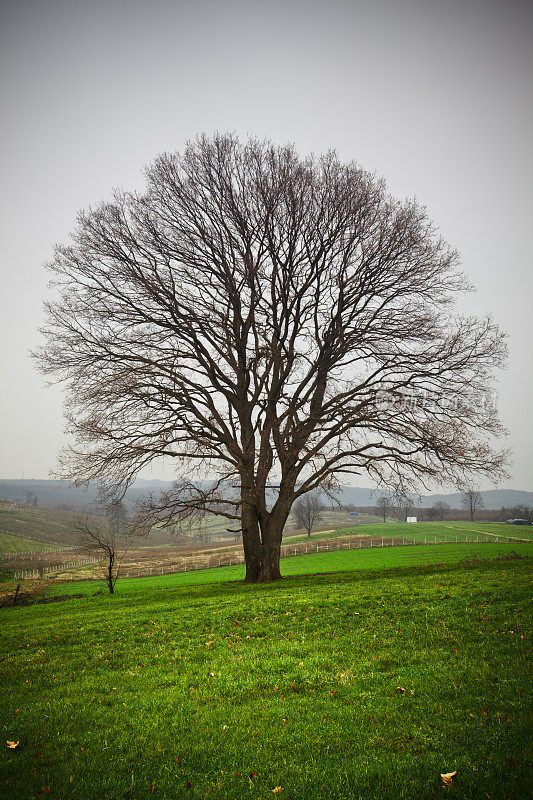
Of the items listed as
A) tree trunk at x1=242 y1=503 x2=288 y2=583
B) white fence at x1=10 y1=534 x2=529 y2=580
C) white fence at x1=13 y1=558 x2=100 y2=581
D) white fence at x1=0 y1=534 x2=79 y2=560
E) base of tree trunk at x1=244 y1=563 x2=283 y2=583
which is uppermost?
tree trunk at x1=242 y1=503 x2=288 y2=583

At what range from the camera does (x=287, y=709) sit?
5.09m

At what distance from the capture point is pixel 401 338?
1809cm

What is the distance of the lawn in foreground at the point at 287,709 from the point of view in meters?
3.79

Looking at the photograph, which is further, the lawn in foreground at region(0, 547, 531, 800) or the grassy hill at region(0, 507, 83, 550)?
the grassy hill at region(0, 507, 83, 550)

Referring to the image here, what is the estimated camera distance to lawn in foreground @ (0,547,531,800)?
12.4 ft

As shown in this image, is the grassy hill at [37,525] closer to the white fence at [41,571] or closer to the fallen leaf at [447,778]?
the white fence at [41,571]

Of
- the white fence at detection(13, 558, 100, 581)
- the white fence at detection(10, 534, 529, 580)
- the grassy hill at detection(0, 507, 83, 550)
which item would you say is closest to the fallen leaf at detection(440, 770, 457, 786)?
the white fence at detection(10, 534, 529, 580)

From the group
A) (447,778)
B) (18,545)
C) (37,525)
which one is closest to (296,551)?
(447,778)

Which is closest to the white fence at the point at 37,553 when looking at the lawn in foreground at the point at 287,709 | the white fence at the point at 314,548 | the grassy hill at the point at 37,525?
the grassy hill at the point at 37,525

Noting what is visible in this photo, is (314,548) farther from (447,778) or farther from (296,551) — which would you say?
(447,778)

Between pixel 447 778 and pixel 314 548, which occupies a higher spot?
pixel 447 778

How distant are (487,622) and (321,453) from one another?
31.0 ft

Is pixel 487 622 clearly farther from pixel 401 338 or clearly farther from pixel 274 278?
pixel 274 278

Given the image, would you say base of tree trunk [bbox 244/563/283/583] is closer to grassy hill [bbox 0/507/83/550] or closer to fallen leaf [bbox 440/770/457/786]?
fallen leaf [bbox 440/770/457/786]
